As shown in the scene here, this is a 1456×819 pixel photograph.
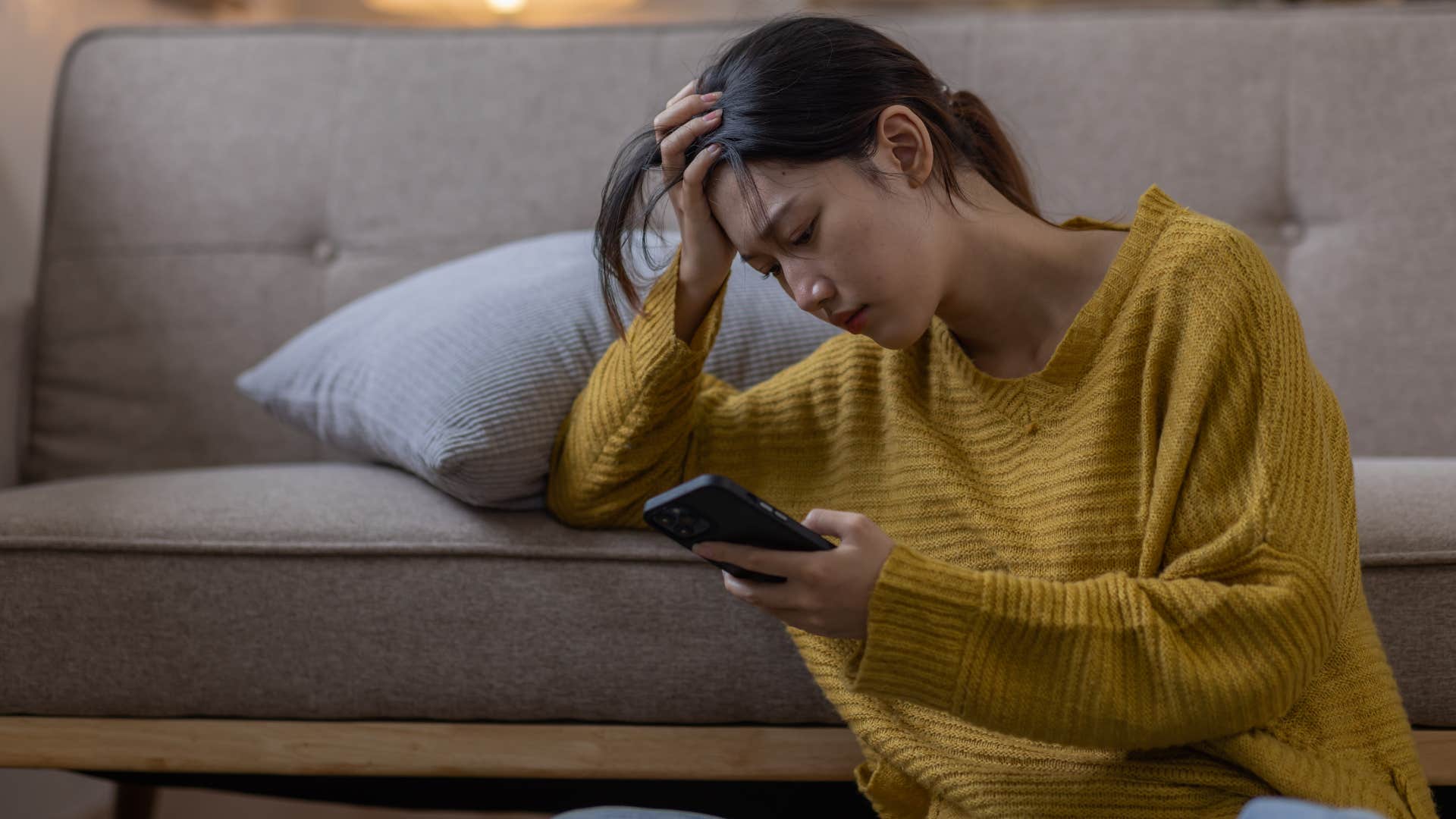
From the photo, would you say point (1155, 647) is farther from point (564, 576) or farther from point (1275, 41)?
point (1275, 41)

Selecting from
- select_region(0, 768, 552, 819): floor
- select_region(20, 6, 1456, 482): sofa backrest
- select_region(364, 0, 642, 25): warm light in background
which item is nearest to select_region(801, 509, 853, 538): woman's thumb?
select_region(20, 6, 1456, 482): sofa backrest

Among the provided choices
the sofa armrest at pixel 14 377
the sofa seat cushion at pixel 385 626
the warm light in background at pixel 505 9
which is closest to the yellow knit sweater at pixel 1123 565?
the sofa seat cushion at pixel 385 626

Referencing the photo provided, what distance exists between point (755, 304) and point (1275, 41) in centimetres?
73

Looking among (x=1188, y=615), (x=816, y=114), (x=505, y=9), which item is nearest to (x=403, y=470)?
(x=816, y=114)

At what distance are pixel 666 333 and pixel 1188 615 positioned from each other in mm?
430

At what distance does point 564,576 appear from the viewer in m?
0.97

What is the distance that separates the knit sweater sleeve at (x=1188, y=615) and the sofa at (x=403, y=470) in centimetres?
27

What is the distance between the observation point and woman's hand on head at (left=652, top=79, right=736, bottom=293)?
2.68ft

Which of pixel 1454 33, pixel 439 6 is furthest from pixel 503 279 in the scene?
pixel 439 6

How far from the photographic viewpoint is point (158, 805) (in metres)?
1.63

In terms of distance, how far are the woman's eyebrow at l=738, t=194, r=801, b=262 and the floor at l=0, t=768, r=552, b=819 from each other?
1033 mm

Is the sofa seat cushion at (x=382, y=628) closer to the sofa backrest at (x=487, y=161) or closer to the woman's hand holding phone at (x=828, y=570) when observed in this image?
the woman's hand holding phone at (x=828, y=570)

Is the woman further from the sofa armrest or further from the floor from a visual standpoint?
the floor

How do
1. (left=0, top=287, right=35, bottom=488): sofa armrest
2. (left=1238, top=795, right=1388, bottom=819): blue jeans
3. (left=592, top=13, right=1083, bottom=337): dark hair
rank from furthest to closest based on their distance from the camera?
(left=0, top=287, right=35, bottom=488): sofa armrest < (left=592, top=13, right=1083, bottom=337): dark hair < (left=1238, top=795, right=1388, bottom=819): blue jeans
